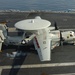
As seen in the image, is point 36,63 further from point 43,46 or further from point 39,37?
point 39,37

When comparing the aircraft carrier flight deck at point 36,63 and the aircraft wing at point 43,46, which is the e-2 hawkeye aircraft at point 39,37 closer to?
the aircraft wing at point 43,46

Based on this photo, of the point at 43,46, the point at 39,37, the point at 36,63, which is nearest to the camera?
the point at 43,46

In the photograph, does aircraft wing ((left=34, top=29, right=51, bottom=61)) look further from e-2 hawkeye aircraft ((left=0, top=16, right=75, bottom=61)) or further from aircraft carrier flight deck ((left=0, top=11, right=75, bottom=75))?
aircraft carrier flight deck ((left=0, top=11, right=75, bottom=75))

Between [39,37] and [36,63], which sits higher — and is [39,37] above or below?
above

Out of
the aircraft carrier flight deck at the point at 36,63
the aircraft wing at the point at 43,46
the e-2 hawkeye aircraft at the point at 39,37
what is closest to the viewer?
the aircraft wing at the point at 43,46

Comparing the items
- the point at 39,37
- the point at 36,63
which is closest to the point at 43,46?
the point at 39,37

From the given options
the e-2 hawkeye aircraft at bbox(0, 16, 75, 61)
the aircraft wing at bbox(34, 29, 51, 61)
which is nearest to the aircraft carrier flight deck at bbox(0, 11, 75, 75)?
the e-2 hawkeye aircraft at bbox(0, 16, 75, 61)

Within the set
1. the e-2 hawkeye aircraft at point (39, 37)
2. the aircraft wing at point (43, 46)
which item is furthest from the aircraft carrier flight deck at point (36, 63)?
the aircraft wing at point (43, 46)

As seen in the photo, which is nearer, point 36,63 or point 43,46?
point 43,46
